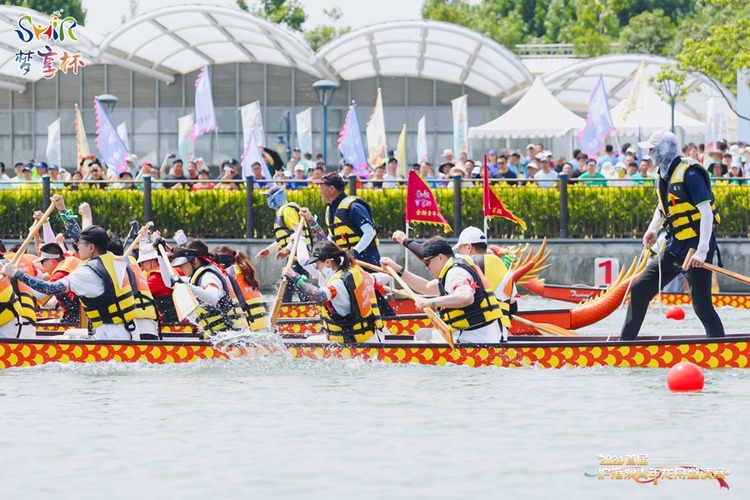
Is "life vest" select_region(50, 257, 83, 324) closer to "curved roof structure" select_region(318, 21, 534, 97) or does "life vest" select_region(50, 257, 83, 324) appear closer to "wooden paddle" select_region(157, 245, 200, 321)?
"wooden paddle" select_region(157, 245, 200, 321)

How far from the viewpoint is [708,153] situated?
27.4 metres

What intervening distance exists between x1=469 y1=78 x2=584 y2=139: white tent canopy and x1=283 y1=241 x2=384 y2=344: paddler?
18.6m

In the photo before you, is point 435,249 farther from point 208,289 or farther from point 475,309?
point 208,289

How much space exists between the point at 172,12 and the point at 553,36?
5011cm

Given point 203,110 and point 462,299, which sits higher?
point 203,110

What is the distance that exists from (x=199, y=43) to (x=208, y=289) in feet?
85.5

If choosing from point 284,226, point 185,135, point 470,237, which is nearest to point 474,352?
point 470,237

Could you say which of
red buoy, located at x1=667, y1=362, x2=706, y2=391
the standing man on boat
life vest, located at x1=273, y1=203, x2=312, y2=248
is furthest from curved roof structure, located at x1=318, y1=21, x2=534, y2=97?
red buoy, located at x1=667, y1=362, x2=706, y2=391

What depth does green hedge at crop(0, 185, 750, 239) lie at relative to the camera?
24812 mm

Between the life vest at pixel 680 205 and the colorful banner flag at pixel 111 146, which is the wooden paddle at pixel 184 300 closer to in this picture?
the life vest at pixel 680 205

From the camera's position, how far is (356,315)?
13.7 m

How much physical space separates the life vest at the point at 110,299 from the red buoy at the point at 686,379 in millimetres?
4832

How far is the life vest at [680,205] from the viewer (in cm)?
1346

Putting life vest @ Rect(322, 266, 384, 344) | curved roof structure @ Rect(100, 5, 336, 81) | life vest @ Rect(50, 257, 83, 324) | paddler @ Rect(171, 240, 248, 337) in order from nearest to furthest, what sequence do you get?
life vest @ Rect(322, 266, 384, 344)
paddler @ Rect(171, 240, 248, 337)
life vest @ Rect(50, 257, 83, 324)
curved roof structure @ Rect(100, 5, 336, 81)
